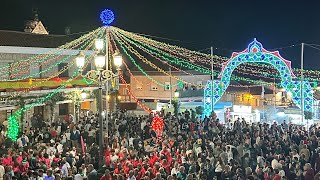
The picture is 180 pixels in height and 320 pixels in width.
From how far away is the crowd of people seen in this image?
13086mm

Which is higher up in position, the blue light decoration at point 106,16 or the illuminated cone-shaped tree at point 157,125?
the blue light decoration at point 106,16

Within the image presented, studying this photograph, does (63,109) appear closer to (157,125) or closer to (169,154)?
(157,125)

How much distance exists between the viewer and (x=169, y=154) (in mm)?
15508

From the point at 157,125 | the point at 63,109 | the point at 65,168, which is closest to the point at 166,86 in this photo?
the point at 63,109

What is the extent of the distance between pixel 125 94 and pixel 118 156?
32889 mm

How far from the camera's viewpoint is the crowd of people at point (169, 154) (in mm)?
13086

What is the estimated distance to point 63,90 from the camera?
26641 millimetres

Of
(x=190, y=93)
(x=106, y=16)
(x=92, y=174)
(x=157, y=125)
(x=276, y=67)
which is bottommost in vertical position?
(x=92, y=174)

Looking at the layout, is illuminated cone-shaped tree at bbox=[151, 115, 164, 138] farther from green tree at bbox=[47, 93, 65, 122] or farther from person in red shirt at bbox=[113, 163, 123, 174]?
green tree at bbox=[47, 93, 65, 122]

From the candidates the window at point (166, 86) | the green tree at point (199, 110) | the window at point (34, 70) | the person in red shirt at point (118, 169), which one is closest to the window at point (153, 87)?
the window at point (166, 86)

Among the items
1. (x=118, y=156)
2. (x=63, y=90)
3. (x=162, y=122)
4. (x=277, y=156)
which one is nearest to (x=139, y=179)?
(x=118, y=156)

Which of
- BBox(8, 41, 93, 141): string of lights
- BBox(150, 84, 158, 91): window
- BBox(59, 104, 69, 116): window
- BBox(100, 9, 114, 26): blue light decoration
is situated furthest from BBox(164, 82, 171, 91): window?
BBox(100, 9, 114, 26): blue light decoration

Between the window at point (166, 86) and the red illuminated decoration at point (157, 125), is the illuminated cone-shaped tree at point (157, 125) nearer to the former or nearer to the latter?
the red illuminated decoration at point (157, 125)

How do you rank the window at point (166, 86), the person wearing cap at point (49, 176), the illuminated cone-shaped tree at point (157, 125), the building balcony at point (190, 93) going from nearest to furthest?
the person wearing cap at point (49, 176)
the illuminated cone-shaped tree at point (157, 125)
the building balcony at point (190, 93)
the window at point (166, 86)
